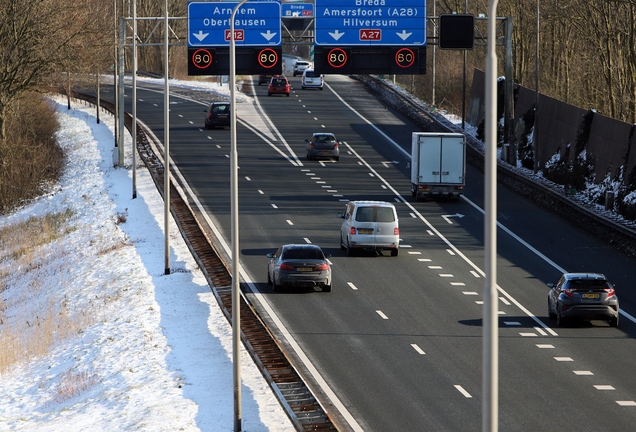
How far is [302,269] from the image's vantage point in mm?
24969

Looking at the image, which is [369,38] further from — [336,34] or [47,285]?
[47,285]

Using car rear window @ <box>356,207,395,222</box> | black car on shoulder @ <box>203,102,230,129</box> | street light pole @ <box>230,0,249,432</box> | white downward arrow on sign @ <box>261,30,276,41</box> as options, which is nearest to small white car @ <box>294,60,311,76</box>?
black car on shoulder @ <box>203,102,230,129</box>

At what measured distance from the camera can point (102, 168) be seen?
49.2 meters

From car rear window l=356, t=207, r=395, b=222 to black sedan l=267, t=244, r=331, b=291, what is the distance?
4.61 m

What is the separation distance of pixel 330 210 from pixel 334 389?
21.2m

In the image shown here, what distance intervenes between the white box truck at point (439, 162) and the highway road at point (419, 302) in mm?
1142

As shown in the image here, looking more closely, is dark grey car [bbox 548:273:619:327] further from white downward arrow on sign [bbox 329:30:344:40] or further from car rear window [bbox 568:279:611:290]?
white downward arrow on sign [bbox 329:30:344:40]

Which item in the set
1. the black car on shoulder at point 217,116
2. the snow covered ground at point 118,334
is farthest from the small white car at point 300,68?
the snow covered ground at point 118,334

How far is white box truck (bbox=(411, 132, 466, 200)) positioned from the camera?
38500 millimetres

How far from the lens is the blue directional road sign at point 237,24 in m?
27.8

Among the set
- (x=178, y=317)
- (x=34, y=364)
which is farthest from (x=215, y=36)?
(x=34, y=364)

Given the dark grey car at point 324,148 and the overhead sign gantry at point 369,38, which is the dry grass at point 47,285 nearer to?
the overhead sign gantry at point 369,38

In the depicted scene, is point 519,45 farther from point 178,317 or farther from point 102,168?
point 178,317

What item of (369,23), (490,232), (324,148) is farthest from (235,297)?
(324,148)
